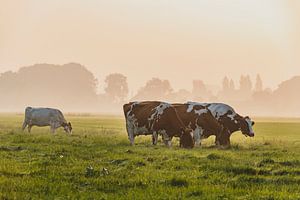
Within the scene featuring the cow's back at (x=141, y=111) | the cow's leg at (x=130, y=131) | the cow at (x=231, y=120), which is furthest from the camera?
the cow at (x=231, y=120)

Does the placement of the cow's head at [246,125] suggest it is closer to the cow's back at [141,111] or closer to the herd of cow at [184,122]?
the herd of cow at [184,122]

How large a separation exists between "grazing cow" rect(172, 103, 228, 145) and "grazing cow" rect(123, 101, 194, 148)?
4.81ft

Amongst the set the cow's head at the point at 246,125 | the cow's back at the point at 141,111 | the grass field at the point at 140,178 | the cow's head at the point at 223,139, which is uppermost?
the cow's back at the point at 141,111

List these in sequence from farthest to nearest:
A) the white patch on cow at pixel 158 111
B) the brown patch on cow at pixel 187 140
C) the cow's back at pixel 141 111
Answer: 1. the cow's back at pixel 141 111
2. the white patch on cow at pixel 158 111
3. the brown patch on cow at pixel 187 140

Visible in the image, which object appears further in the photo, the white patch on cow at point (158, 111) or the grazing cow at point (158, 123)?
the white patch on cow at point (158, 111)

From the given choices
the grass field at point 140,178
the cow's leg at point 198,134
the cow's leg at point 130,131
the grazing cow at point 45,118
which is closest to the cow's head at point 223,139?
the cow's leg at point 198,134

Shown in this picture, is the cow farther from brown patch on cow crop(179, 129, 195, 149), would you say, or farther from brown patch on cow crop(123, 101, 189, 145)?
brown patch on cow crop(179, 129, 195, 149)

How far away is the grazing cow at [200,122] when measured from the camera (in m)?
27.7

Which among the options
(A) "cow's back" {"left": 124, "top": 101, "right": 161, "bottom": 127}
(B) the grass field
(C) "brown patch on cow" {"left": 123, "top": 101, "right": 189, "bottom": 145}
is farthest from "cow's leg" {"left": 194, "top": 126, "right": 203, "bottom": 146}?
(B) the grass field

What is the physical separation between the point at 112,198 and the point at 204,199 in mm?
2189

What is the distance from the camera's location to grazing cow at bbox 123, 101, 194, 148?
84.4ft

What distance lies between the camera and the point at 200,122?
91.2 feet

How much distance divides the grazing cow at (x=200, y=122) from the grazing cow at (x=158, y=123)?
1.47 m

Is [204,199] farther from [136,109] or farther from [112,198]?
[136,109]
